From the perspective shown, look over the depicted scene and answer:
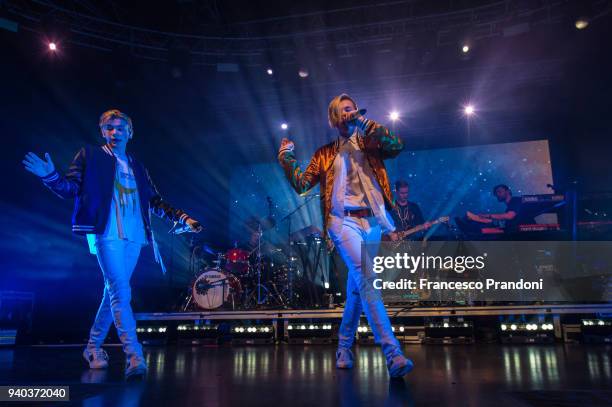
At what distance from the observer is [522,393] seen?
184 centimetres

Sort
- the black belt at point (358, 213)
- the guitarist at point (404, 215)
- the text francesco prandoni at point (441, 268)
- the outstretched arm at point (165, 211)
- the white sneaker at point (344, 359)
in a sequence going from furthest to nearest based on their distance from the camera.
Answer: the guitarist at point (404, 215), the text francesco prandoni at point (441, 268), the outstretched arm at point (165, 211), the white sneaker at point (344, 359), the black belt at point (358, 213)

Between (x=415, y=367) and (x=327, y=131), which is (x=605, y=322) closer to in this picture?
(x=415, y=367)

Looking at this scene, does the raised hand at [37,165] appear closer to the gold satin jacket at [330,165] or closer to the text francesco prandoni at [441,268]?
the gold satin jacket at [330,165]

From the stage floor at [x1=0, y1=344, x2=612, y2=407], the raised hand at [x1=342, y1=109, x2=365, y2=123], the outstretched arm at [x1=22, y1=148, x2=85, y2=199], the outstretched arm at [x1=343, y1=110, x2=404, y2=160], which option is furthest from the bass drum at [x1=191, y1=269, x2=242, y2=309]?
the raised hand at [x1=342, y1=109, x2=365, y2=123]

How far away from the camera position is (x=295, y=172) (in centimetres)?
285

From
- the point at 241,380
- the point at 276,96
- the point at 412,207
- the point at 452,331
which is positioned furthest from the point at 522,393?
the point at 276,96

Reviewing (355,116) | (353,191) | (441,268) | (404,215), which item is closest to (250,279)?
(404,215)

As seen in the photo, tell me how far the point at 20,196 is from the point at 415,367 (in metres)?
6.18

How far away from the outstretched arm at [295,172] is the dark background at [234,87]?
4.98m

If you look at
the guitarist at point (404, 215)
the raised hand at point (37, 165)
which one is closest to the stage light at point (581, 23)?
the guitarist at point (404, 215)

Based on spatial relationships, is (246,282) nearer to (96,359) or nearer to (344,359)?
(96,359)

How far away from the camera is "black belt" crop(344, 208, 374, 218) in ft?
8.81

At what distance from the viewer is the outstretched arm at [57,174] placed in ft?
8.34

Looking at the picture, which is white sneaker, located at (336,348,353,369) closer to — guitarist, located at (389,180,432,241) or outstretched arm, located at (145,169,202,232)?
outstretched arm, located at (145,169,202,232)
